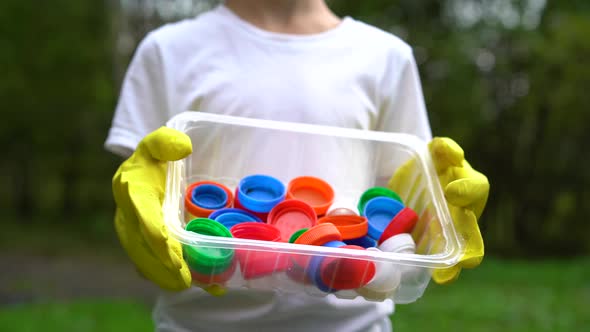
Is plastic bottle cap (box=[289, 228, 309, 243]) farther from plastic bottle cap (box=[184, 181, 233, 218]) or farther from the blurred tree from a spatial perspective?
the blurred tree

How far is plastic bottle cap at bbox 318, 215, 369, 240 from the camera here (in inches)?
42.0

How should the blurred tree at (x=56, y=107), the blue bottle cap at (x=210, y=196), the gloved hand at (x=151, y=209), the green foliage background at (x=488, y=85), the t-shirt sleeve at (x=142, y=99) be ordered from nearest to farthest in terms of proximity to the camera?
the gloved hand at (x=151, y=209) → the blue bottle cap at (x=210, y=196) → the t-shirt sleeve at (x=142, y=99) → the green foliage background at (x=488, y=85) → the blurred tree at (x=56, y=107)

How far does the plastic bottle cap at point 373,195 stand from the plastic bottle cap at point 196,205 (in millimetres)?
228

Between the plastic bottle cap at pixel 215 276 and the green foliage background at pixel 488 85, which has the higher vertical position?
the plastic bottle cap at pixel 215 276

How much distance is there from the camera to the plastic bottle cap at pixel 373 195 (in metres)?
1.18

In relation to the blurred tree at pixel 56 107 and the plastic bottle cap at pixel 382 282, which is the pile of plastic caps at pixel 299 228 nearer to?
the plastic bottle cap at pixel 382 282

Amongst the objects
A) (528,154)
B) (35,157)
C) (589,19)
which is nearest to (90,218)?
(35,157)

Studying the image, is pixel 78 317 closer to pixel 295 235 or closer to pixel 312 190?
pixel 312 190

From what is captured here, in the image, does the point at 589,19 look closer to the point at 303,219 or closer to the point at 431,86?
the point at 431,86

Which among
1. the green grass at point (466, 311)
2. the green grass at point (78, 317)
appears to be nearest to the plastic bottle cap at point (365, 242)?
the green grass at point (466, 311)

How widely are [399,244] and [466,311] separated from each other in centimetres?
323

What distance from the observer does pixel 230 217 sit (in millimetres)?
1105

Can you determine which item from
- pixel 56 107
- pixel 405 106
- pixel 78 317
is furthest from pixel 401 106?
pixel 56 107

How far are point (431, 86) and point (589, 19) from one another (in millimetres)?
1347
